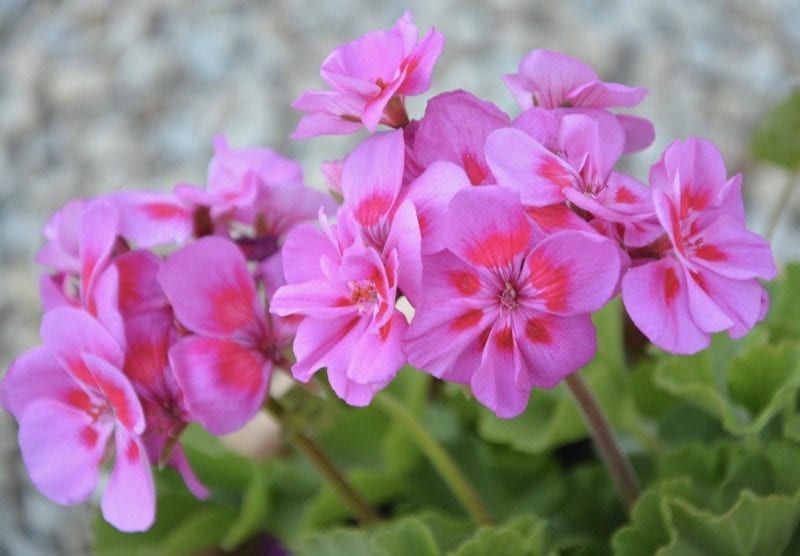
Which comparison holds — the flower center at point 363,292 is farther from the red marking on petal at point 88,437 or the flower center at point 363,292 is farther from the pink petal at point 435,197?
the red marking on petal at point 88,437

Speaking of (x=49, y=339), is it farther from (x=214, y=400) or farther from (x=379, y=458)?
(x=379, y=458)

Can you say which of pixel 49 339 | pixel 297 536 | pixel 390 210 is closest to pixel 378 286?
pixel 390 210

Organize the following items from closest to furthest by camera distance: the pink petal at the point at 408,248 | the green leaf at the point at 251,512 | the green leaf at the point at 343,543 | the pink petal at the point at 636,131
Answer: the pink petal at the point at 408,248, the pink petal at the point at 636,131, the green leaf at the point at 343,543, the green leaf at the point at 251,512

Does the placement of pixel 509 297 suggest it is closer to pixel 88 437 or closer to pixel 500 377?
pixel 500 377

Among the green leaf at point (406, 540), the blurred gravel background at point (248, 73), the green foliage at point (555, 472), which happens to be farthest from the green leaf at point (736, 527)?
the blurred gravel background at point (248, 73)

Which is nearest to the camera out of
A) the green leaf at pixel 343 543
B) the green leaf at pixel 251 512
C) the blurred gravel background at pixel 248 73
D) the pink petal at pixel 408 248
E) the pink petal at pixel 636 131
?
the pink petal at pixel 408 248

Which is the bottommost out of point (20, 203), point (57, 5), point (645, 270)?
point (20, 203)
